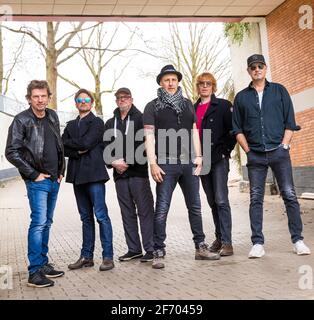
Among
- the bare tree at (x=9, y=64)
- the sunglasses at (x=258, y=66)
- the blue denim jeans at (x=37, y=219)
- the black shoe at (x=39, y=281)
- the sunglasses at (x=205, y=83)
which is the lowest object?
the black shoe at (x=39, y=281)

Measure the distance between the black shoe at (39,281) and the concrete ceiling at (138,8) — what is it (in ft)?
23.2

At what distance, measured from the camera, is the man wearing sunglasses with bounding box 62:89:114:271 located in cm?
552

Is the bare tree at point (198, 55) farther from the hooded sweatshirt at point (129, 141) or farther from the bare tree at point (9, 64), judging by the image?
the hooded sweatshirt at point (129, 141)

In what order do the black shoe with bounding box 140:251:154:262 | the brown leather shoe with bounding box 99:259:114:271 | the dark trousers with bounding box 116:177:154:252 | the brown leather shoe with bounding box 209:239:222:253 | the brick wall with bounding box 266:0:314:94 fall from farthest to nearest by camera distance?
the brick wall with bounding box 266:0:314:94, the brown leather shoe with bounding box 209:239:222:253, the dark trousers with bounding box 116:177:154:252, the black shoe with bounding box 140:251:154:262, the brown leather shoe with bounding box 99:259:114:271

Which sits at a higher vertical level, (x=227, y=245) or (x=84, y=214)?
(x=84, y=214)

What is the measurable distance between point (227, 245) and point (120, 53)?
62.8 ft

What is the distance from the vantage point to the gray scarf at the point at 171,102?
5539mm

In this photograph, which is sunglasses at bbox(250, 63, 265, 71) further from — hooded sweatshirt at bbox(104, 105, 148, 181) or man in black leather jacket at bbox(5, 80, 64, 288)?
man in black leather jacket at bbox(5, 80, 64, 288)

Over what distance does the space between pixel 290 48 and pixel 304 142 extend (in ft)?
6.97

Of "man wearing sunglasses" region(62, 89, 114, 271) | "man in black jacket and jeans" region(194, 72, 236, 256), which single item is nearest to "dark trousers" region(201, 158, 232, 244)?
"man in black jacket and jeans" region(194, 72, 236, 256)

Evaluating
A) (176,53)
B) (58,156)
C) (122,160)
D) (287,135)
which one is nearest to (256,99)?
(287,135)

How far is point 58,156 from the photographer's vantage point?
5219 millimetres

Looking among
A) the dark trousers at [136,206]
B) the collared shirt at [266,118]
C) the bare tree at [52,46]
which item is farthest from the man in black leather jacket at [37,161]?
the bare tree at [52,46]
